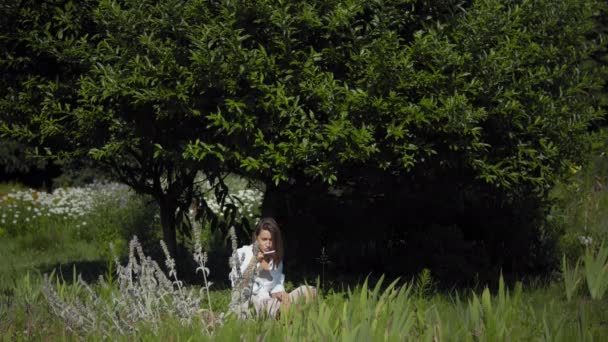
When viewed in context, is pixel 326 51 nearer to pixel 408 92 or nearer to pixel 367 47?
pixel 367 47

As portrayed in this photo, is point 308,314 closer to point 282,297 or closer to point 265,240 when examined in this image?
point 282,297

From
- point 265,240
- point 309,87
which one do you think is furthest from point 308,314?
point 309,87

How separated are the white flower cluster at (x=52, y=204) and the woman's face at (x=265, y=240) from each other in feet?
22.7

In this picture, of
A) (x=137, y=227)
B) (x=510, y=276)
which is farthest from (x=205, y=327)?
(x=137, y=227)

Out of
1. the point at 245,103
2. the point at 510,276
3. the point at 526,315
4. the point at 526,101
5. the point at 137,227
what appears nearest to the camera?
the point at 526,315

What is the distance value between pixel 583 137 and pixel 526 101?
2.56 feet

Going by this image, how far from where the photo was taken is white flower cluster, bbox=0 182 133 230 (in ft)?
41.5

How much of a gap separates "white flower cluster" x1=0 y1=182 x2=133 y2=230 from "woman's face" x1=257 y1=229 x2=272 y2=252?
693 centimetres

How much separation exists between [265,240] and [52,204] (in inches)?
330

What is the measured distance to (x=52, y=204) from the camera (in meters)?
13.2

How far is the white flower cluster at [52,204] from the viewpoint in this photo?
12.6 meters

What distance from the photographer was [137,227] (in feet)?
38.5

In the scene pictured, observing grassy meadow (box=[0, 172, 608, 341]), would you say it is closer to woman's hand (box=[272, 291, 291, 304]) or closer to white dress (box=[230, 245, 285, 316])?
woman's hand (box=[272, 291, 291, 304])

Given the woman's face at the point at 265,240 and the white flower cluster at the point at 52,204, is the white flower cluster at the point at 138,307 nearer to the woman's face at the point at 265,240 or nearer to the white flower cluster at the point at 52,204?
the woman's face at the point at 265,240
